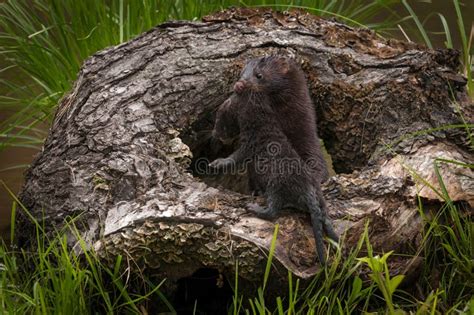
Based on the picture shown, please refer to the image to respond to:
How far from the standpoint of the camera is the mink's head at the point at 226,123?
3994 mm

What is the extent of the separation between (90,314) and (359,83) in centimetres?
177

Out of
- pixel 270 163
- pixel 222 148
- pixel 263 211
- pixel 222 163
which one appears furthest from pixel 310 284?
pixel 222 148

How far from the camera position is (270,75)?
12.7 ft

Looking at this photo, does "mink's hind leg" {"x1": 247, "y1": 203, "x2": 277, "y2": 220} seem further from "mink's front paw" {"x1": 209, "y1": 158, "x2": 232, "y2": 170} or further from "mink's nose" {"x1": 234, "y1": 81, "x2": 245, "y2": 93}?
"mink's nose" {"x1": 234, "y1": 81, "x2": 245, "y2": 93}

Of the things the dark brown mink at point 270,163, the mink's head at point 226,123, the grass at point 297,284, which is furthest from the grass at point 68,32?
the grass at point 297,284

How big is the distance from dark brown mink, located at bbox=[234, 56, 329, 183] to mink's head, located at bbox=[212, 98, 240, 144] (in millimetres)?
197

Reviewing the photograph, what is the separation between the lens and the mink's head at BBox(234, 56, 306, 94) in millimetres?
3853

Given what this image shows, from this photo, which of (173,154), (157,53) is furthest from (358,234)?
(157,53)

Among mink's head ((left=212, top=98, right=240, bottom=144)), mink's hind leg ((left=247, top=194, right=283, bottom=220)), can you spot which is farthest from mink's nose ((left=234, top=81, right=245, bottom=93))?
mink's hind leg ((left=247, top=194, right=283, bottom=220))

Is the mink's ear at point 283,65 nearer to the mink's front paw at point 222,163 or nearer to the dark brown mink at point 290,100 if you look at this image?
the dark brown mink at point 290,100

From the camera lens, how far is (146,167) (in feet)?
11.9

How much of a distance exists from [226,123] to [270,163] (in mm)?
591

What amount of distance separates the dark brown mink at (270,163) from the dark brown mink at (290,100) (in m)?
0.04

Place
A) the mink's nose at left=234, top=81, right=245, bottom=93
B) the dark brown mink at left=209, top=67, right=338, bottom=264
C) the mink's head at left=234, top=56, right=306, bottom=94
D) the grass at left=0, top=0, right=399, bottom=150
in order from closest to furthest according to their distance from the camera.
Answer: the dark brown mink at left=209, top=67, right=338, bottom=264, the mink's nose at left=234, top=81, right=245, bottom=93, the mink's head at left=234, top=56, right=306, bottom=94, the grass at left=0, top=0, right=399, bottom=150
